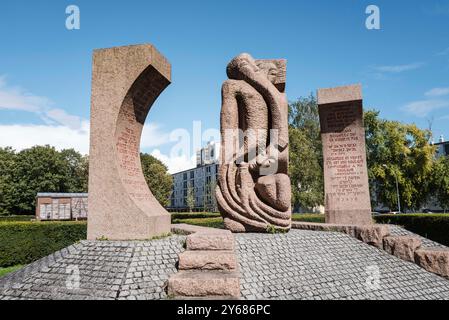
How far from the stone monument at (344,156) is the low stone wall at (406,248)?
2614mm

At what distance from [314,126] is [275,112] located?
66.0 ft

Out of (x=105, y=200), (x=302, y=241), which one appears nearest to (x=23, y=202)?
(x=105, y=200)

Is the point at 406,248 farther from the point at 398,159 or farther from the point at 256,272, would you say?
the point at 398,159

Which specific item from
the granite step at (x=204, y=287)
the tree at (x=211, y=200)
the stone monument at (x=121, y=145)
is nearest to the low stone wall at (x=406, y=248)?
the granite step at (x=204, y=287)

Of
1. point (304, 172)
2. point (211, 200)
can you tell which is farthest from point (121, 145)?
point (211, 200)

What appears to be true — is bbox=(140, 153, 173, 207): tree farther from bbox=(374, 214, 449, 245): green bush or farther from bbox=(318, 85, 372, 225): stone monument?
bbox=(318, 85, 372, 225): stone monument

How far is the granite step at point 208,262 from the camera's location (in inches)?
186

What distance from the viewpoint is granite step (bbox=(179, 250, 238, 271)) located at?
15.5 feet

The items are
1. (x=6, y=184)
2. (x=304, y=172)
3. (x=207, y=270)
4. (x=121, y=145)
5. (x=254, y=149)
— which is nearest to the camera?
(x=207, y=270)

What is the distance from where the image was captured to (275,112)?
26.6ft

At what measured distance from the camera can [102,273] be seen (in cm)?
481

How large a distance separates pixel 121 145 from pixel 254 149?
122 inches

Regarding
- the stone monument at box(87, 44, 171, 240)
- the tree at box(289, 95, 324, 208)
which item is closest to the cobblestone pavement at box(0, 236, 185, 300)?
the stone monument at box(87, 44, 171, 240)

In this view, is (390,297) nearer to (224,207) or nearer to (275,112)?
(224,207)
